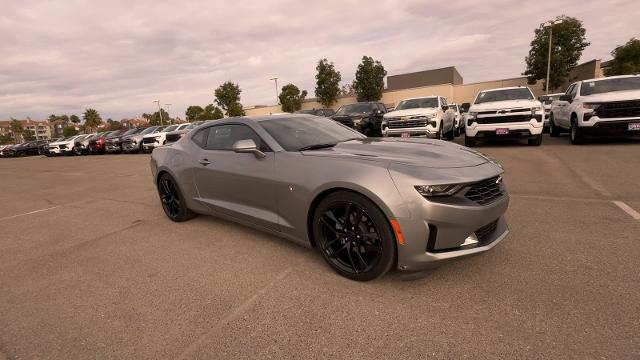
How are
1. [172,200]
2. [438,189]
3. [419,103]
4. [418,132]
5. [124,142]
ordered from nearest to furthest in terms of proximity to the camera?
[438,189], [172,200], [418,132], [419,103], [124,142]

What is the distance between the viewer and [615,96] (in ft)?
27.8

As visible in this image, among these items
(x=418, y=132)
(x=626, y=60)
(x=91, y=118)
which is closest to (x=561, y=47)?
(x=626, y=60)

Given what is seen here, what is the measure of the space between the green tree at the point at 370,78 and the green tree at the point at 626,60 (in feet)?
75.5

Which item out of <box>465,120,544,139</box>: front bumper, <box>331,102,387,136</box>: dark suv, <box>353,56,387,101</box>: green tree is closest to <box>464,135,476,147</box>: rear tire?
<box>465,120,544,139</box>: front bumper

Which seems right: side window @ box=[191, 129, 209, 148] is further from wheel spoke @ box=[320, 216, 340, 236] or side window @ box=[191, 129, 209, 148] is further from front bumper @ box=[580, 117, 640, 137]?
front bumper @ box=[580, 117, 640, 137]

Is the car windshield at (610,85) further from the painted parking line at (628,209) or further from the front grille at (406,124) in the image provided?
the painted parking line at (628,209)

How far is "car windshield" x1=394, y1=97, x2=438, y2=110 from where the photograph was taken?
38.9ft

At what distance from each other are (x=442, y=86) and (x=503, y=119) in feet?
131

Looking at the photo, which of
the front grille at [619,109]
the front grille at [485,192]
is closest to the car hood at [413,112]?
the front grille at [619,109]

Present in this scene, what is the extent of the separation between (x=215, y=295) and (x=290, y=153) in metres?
1.38

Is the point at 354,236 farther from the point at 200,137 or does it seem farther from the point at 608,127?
the point at 608,127

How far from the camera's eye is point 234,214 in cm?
373

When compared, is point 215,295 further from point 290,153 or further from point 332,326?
point 290,153

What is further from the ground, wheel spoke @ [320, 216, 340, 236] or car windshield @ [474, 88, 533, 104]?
car windshield @ [474, 88, 533, 104]
